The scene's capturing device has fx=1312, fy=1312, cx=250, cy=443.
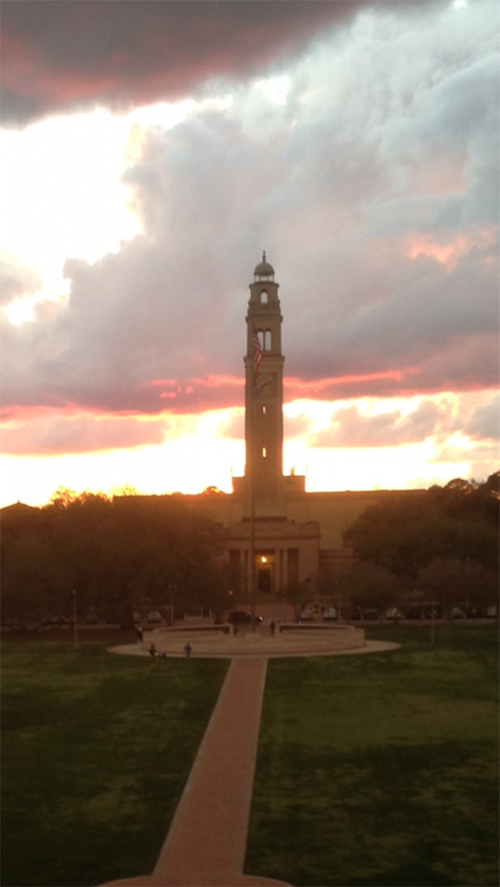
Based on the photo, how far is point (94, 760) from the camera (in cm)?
3116

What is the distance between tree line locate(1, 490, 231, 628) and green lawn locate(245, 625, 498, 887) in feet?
74.9

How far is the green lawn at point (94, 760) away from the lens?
73.6 feet

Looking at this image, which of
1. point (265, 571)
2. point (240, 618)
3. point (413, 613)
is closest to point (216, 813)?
point (240, 618)

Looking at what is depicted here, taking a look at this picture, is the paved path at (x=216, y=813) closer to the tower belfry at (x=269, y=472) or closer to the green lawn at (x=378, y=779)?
the green lawn at (x=378, y=779)

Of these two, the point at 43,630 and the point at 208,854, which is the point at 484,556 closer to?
the point at 43,630

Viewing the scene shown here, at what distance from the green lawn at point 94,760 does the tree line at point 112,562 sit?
1536cm

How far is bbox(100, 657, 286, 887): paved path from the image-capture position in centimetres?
2027

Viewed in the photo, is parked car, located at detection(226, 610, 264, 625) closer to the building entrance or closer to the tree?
the tree

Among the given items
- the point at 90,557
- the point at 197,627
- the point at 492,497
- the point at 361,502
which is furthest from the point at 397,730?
the point at 361,502

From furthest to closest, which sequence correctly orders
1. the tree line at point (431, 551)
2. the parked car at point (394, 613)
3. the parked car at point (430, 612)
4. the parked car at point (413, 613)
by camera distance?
the parked car at point (430, 612)
the parked car at point (413, 613)
the parked car at point (394, 613)
the tree line at point (431, 551)

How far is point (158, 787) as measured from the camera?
27562 mm

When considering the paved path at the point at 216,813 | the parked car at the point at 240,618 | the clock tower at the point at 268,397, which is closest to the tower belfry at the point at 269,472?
the clock tower at the point at 268,397

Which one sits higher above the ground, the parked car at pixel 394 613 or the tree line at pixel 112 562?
the tree line at pixel 112 562

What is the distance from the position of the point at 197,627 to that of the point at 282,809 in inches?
1677
